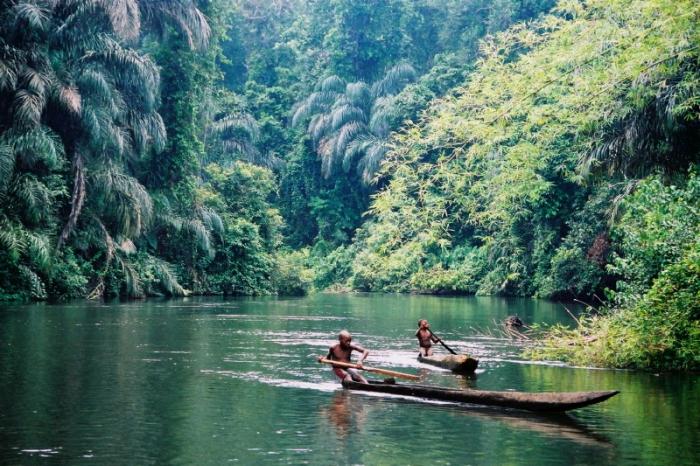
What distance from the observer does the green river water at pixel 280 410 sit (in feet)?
35.3

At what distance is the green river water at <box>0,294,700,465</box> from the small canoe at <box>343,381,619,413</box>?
179 mm

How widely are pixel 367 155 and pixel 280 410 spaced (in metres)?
53.7

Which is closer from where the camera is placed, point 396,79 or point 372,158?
point 372,158

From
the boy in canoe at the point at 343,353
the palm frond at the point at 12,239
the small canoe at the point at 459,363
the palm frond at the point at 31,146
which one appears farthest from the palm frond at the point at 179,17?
the boy in canoe at the point at 343,353

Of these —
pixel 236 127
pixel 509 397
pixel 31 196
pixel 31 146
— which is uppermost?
pixel 236 127

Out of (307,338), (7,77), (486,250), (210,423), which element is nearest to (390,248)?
(210,423)

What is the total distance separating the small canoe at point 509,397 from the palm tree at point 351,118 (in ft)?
168

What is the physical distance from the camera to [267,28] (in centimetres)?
8350

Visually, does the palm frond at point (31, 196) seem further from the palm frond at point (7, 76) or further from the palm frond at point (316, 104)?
the palm frond at point (316, 104)

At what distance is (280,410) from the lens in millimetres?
13734

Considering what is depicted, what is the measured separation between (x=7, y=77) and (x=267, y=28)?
49232 millimetres

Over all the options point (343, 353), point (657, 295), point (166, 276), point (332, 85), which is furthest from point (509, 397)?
point (332, 85)

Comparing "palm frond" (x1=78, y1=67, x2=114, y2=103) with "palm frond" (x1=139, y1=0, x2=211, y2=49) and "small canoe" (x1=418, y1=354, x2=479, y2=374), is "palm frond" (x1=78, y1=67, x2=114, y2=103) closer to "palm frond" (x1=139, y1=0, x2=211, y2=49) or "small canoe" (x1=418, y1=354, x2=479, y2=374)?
"palm frond" (x1=139, y1=0, x2=211, y2=49)

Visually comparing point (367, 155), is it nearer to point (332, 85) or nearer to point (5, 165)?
point (332, 85)
